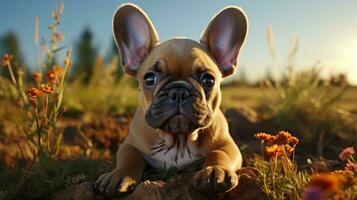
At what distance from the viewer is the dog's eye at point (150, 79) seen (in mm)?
3344

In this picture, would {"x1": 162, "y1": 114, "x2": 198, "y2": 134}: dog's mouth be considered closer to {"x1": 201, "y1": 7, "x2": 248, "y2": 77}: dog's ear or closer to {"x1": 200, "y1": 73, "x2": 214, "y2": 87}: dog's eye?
{"x1": 200, "y1": 73, "x2": 214, "y2": 87}: dog's eye

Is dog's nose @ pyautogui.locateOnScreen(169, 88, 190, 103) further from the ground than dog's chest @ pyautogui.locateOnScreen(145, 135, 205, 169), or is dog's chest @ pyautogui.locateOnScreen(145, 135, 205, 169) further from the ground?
dog's nose @ pyautogui.locateOnScreen(169, 88, 190, 103)

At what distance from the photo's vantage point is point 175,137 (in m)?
3.52

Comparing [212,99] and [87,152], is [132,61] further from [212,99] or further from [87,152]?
[87,152]

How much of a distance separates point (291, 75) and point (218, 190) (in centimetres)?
453

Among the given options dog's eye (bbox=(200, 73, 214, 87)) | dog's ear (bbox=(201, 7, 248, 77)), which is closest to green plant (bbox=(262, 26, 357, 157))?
dog's ear (bbox=(201, 7, 248, 77))

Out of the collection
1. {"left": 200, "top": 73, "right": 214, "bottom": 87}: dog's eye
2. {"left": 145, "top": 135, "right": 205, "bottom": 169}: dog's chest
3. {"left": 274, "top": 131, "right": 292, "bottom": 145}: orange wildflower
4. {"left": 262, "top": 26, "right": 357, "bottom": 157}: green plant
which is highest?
{"left": 200, "top": 73, "right": 214, "bottom": 87}: dog's eye

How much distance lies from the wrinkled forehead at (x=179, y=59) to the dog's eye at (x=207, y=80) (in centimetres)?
4

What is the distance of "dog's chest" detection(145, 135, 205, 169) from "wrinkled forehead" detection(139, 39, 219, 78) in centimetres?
55

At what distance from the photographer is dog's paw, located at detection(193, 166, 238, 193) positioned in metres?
2.80

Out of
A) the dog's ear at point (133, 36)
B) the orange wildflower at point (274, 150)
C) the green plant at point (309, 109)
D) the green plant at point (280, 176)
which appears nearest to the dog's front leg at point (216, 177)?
the green plant at point (280, 176)

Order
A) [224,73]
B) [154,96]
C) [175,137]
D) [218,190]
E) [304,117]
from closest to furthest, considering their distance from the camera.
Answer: [218,190], [154,96], [175,137], [224,73], [304,117]

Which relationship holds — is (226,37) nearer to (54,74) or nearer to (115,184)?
(54,74)

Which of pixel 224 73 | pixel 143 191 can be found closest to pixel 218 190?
pixel 143 191
